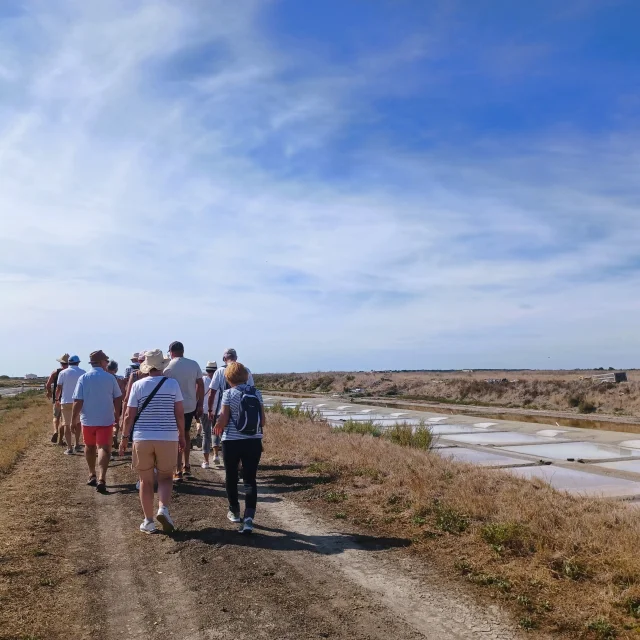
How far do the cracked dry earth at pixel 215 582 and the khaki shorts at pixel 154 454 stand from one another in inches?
27.5

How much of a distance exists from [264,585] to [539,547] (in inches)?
93.3

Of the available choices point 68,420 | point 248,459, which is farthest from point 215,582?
point 68,420

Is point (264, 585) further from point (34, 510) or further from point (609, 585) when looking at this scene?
point (34, 510)

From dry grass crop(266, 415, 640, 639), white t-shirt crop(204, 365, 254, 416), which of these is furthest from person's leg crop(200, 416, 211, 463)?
dry grass crop(266, 415, 640, 639)

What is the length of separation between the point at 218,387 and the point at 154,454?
2611mm

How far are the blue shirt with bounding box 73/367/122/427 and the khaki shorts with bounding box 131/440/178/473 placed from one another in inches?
89.8

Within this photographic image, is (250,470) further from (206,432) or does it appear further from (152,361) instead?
(206,432)

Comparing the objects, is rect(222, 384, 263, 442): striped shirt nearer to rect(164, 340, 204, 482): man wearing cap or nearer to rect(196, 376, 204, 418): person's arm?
rect(164, 340, 204, 482): man wearing cap

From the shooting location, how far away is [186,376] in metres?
8.93

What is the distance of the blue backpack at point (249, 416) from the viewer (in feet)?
21.0

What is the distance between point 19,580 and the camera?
16.7 feet

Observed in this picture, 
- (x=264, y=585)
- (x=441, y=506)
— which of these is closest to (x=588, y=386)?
(x=441, y=506)

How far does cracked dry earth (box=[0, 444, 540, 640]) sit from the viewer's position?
13.8ft

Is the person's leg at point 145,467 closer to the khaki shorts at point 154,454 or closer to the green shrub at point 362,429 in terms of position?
the khaki shorts at point 154,454
